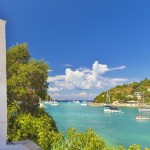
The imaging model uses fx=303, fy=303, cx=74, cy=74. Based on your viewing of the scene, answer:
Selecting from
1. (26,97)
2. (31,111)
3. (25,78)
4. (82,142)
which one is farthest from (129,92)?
(82,142)

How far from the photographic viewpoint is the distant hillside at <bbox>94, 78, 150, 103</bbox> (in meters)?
157

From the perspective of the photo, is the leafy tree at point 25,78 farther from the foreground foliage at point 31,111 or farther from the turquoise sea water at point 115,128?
the turquoise sea water at point 115,128

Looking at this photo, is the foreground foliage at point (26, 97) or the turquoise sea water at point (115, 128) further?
the turquoise sea water at point (115, 128)

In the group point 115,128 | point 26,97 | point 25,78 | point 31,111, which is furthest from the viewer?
point 115,128

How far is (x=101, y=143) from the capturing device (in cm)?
1022

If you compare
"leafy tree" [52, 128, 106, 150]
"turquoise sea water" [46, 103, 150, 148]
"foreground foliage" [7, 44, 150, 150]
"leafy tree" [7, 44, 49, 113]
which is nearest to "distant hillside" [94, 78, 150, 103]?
"turquoise sea water" [46, 103, 150, 148]

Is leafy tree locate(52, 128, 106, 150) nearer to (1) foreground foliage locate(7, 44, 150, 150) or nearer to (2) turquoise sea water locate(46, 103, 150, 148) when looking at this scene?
(1) foreground foliage locate(7, 44, 150, 150)

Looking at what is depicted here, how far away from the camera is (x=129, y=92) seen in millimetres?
167875

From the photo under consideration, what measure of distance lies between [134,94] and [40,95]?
15287cm

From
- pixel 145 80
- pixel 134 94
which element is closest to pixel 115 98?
pixel 134 94

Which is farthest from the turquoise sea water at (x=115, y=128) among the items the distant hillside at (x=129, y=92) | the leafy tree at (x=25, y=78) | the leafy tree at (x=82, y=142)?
the distant hillside at (x=129, y=92)

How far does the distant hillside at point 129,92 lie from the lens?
15738cm

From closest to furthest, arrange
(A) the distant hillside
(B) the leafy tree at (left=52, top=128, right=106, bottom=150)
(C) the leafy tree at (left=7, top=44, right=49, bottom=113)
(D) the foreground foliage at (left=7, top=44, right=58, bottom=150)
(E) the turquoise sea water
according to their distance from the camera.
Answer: (B) the leafy tree at (left=52, top=128, right=106, bottom=150), (D) the foreground foliage at (left=7, top=44, right=58, bottom=150), (C) the leafy tree at (left=7, top=44, right=49, bottom=113), (E) the turquoise sea water, (A) the distant hillside

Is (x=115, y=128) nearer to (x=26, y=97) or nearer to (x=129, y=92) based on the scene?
(x=26, y=97)
